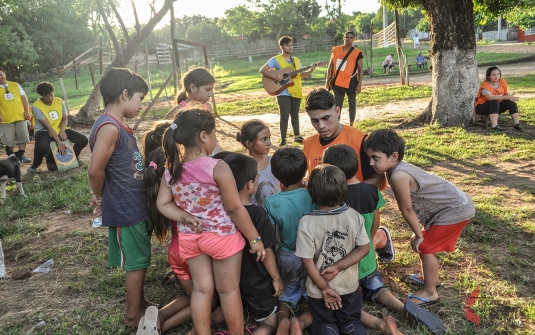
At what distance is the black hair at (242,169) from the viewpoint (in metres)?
2.45

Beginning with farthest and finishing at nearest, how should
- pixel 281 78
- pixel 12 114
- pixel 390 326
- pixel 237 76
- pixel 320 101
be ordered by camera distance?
pixel 237 76
pixel 12 114
pixel 281 78
pixel 320 101
pixel 390 326

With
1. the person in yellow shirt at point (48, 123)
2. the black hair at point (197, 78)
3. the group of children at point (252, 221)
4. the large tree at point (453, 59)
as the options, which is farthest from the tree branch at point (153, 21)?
the group of children at point (252, 221)

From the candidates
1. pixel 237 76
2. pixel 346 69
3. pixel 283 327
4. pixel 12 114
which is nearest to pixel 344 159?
pixel 283 327

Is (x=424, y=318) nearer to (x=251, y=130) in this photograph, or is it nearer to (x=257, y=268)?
(x=257, y=268)

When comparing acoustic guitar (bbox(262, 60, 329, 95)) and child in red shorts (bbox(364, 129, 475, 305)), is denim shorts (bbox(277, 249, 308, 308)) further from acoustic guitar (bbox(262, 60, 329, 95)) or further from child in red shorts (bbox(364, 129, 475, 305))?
acoustic guitar (bbox(262, 60, 329, 95))

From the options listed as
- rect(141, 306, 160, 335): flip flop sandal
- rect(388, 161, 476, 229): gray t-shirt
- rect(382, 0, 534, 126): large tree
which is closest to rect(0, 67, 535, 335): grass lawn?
rect(141, 306, 160, 335): flip flop sandal

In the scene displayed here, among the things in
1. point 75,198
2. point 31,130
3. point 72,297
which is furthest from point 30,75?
point 72,297

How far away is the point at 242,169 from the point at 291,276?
32.0 inches

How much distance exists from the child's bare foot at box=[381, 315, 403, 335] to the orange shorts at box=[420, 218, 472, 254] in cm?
59

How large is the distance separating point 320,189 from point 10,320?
238 centimetres

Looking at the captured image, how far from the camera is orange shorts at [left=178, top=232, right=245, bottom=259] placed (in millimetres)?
2297

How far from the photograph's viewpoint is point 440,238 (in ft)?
9.09

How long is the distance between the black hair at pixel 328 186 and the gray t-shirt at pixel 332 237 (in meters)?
0.07

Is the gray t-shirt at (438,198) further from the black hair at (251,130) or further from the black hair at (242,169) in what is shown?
the black hair at (251,130)
